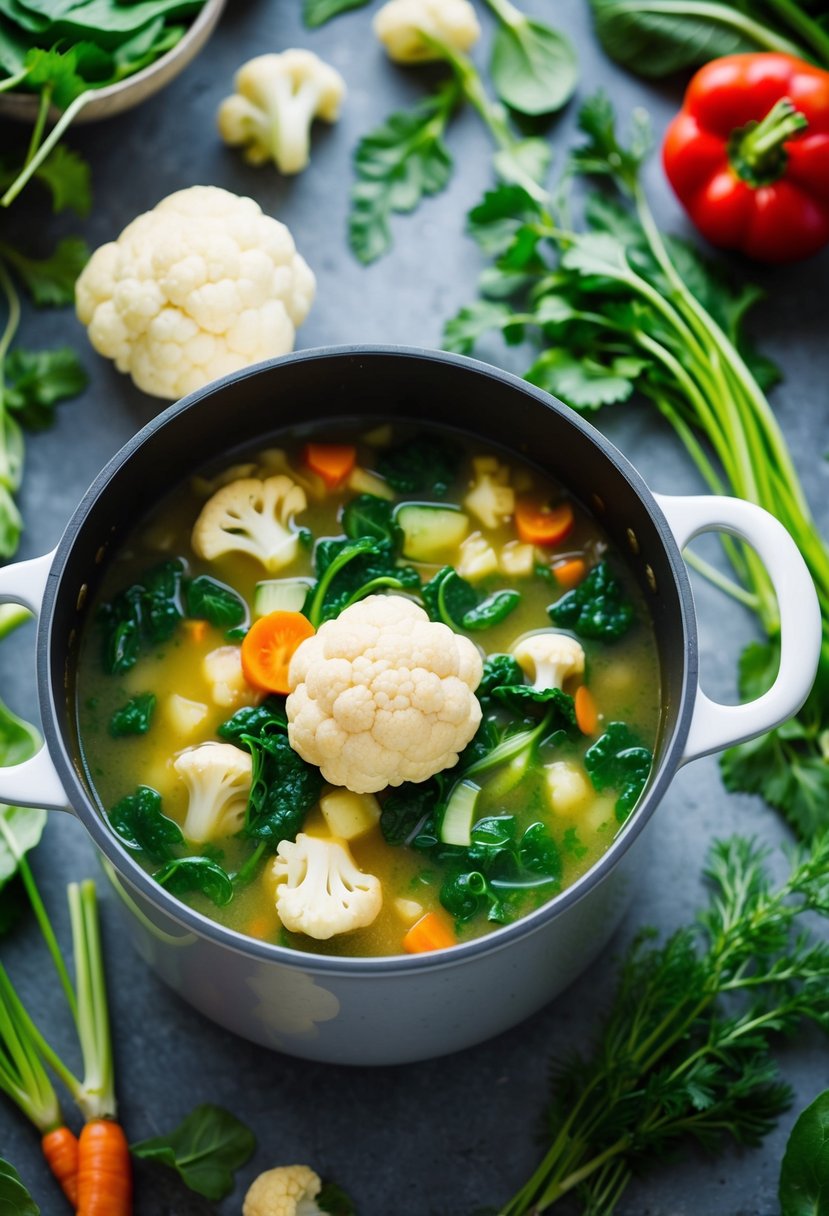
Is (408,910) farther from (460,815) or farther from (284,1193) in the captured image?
(284,1193)

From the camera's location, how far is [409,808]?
2.23 metres

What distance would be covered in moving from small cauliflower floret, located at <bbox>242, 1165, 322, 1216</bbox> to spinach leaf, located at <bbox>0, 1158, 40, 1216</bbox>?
346mm

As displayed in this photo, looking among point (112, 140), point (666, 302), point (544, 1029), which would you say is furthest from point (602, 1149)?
point (112, 140)

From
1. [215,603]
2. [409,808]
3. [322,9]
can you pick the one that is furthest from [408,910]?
[322,9]

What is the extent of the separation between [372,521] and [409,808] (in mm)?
529

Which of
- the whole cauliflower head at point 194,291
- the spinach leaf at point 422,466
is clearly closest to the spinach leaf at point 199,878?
the spinach leaf at point 422,466

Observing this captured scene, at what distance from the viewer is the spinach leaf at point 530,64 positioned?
9.57 ft

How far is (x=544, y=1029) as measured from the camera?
2.44 m

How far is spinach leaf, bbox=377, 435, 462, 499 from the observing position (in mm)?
2508

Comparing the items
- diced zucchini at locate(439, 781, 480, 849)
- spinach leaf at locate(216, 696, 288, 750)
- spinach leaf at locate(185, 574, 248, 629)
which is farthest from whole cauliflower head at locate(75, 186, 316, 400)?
diced zucchini at locate(439, 781, 480, 849)

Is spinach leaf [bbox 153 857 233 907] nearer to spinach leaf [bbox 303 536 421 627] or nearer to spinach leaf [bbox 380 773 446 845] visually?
spinach leaf [bbox 380 773 446 845]

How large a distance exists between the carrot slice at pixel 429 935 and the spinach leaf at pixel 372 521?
0.65 metres

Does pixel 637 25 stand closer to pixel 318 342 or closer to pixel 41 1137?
pixel 318 342

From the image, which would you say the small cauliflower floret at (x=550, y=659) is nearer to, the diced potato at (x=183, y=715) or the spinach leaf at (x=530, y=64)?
the diced potato at (x=183, y=715)
